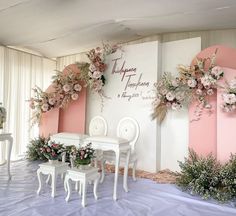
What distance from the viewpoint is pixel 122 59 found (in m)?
5.02

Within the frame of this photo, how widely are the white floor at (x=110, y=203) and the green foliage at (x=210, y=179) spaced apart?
147 mm

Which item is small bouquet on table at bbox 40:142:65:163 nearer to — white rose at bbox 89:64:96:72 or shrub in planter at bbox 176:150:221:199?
shrub in planter at bbox 176:150:221:199

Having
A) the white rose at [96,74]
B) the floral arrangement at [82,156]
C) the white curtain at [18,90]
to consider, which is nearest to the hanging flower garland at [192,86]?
the white rose at [96,74]

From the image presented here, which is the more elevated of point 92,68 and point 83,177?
point 92,68

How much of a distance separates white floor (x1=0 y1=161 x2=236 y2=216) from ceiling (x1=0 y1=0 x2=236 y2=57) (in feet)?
8.42

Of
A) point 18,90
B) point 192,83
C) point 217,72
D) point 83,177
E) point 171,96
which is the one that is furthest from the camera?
point 18,90

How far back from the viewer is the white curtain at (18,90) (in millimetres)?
5492

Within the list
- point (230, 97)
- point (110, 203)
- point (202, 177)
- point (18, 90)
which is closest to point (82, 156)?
point (110, 203)

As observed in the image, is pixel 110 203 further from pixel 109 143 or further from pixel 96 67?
pixel 96 67

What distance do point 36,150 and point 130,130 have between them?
102 inches

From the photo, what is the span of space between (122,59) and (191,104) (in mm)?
1698

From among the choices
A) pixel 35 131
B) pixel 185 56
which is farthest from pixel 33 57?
pixel 185 56

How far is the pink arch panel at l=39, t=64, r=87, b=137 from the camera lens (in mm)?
5598

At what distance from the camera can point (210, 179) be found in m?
3.44
